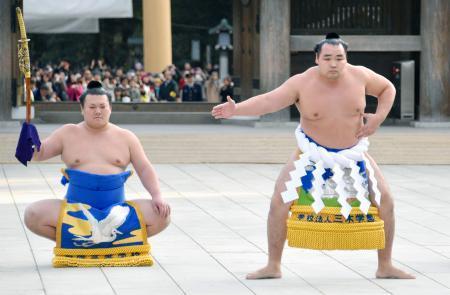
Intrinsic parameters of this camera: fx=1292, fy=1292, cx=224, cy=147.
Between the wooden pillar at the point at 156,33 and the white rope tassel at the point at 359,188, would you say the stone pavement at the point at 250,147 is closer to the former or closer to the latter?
the white rope tassel at the point at 359,188

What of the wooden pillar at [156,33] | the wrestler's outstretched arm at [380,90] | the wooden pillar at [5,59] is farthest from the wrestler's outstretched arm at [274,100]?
the wooden pillar at [156,33]

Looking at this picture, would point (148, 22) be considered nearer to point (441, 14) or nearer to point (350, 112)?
point (441, 14)

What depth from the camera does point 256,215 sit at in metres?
9.34

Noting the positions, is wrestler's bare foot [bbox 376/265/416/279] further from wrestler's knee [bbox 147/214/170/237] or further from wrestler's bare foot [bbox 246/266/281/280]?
wrestler's knee [bbox 147/214/170/237]

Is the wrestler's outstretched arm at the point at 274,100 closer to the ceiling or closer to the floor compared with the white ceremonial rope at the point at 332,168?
A: closer to the ceiling

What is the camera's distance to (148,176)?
6859mm

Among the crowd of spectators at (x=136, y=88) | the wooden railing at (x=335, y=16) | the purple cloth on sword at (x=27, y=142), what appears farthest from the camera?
the crowd of spectators at (x=136, y=88)

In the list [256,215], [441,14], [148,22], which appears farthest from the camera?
[148,22]

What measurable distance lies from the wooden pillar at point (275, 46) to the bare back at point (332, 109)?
30.0 ft

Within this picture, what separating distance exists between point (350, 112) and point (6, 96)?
9.75m

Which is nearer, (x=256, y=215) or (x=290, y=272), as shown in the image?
(x=290, y=272)

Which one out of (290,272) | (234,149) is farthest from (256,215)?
(234,149)

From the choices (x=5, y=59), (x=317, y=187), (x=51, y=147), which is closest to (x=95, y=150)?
(x=51, y=147)

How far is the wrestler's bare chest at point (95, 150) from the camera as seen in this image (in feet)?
22.3
